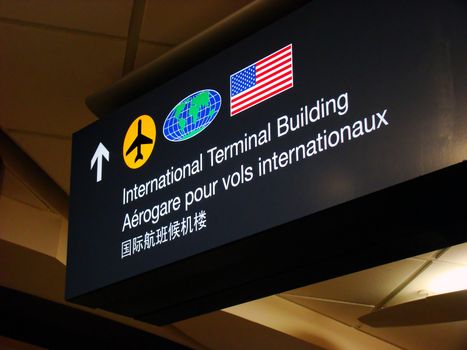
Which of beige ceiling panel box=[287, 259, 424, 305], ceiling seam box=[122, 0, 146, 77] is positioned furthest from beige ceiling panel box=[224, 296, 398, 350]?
ceiling seam box=[122, 0, 146, 77]

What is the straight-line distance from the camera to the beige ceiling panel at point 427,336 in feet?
19.8

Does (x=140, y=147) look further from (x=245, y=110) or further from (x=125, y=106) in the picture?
(x=245, y=110)

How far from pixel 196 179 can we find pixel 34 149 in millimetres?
1734

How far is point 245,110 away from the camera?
113 inches

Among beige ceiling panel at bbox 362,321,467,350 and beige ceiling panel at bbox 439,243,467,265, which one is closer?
beige ceiling panel at bbox 439,243,467,265

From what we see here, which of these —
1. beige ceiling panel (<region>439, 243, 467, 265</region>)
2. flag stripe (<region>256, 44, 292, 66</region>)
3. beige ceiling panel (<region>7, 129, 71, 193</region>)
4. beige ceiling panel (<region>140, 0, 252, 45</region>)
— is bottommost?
flag stripe (<region>256, 44, 292, 66</region>)

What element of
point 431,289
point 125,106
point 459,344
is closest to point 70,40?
point 125,106

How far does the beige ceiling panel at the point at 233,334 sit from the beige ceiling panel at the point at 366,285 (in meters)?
0.38

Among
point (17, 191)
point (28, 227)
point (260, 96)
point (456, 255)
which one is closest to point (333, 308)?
point (456, 255)

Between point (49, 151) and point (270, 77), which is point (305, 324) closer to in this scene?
point (49, 151)

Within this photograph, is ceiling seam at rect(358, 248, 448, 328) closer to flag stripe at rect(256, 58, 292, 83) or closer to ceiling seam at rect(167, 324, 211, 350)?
ceiling seam at rect(167, 324, 211, 350)

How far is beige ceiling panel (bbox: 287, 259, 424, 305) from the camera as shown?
17.3ft

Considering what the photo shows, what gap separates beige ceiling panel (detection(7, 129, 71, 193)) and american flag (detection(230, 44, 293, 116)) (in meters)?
1.56

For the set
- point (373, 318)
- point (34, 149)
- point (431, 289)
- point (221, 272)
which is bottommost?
point (221, 272)
